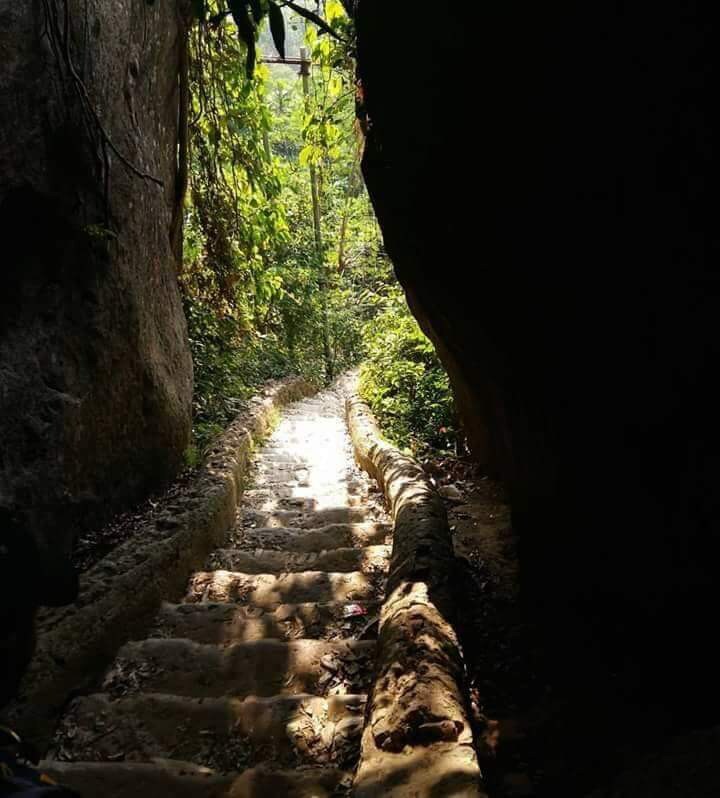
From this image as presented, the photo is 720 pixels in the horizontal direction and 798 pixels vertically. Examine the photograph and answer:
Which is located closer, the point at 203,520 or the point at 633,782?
the point at 633,782

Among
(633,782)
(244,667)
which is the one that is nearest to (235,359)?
(244,667)

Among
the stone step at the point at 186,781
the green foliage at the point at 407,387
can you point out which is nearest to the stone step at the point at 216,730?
the stone step at the point at 186,781

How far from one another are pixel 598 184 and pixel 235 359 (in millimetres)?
8887

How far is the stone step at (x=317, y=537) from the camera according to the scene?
521 centimetres

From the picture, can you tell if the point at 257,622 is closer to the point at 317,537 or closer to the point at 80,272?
the point at 317,537

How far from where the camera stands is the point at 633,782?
172cm

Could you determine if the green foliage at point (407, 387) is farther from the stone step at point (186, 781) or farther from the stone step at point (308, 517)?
the stone step at point (186, 781)

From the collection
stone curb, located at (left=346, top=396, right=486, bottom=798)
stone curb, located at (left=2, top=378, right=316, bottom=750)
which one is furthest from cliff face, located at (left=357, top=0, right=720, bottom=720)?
stone curb, located at (left=2, top=378, right=316, bottom=750)

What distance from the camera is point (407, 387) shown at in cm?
907

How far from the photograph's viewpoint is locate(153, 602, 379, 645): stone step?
3670mm

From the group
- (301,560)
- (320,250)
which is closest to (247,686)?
(301,560)

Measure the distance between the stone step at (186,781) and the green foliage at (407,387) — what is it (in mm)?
4968

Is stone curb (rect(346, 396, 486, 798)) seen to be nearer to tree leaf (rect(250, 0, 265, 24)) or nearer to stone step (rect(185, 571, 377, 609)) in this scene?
stone step (rect(185, 571, 377, 609))

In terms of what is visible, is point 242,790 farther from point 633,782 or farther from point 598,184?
point 598,184
